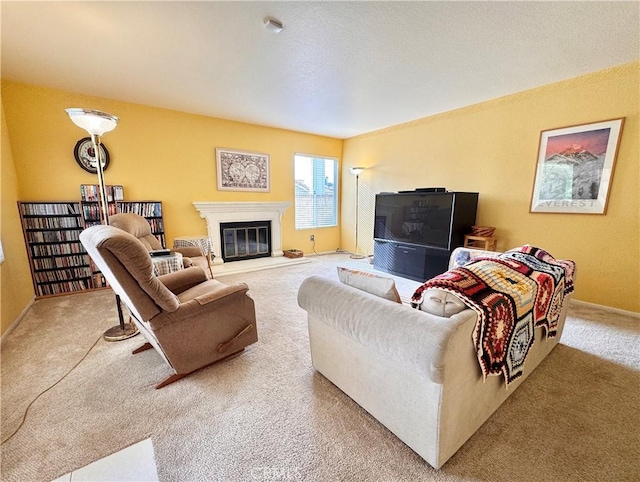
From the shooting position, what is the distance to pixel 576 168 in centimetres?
282

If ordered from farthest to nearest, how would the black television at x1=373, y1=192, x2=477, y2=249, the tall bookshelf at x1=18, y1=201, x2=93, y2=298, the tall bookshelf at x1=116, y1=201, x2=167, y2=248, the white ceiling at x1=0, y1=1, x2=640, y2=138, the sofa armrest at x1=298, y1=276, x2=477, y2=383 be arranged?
the tall bookshelf at x1=116, y1=201, x2=167, y2=248 → the black television at x1=373, y1=192, x2=477, y2=249 → the tall bookshelf at x1=18, y1=201, x2=93, y2=298 → the white ceiling at x1=0, y1=1, x2=640, y2=138 → the sofa armrest at x1=298, y1=276, x2=477, y2=383

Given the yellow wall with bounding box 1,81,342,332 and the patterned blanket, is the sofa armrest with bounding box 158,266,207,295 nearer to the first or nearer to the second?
the yellow wall with bounding box 1,81,342,332

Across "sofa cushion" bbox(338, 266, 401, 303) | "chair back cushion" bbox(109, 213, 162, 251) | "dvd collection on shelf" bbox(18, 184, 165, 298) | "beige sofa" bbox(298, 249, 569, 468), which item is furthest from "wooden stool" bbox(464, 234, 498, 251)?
"dvd collection on shelf" bbox(18, 184, 165, 298)

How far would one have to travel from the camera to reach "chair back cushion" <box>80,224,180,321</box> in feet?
4.32

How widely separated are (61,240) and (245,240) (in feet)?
7.93

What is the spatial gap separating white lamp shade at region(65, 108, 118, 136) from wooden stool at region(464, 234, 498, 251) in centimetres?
401

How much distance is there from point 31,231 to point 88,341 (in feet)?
6.08

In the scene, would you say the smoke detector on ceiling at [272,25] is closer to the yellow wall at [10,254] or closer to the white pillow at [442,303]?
the white pillow at [442,303]

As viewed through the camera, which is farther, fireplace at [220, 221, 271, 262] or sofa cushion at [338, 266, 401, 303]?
fireplace at [220, 221, 271, 262]

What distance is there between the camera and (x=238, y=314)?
1.91 meters

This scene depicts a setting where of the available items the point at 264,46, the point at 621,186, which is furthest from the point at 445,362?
the point at 621,186

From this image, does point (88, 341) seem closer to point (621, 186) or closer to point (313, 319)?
point (313, 319)

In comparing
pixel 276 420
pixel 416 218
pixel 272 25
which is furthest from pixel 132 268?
pixel 416 218

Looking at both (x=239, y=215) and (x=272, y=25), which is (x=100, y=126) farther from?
(x=239, y=215)
